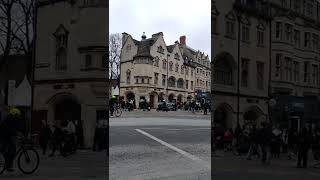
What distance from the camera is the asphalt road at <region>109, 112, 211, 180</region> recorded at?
2822 millimetres

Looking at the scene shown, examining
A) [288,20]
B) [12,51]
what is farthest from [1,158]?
[288,20]

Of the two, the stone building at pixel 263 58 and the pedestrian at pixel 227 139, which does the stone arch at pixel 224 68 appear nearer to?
the stone building at pixel 263 58

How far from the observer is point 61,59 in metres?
2.94

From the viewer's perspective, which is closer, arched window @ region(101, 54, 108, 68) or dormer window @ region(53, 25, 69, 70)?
arched window @ region(101, 54, 108, 68)

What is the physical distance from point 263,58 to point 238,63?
845mm

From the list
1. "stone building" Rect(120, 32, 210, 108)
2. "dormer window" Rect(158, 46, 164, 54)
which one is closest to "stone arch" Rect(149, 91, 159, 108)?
"stone building" Rect(120, 32, 210, 108)

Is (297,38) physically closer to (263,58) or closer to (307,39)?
(307,39)

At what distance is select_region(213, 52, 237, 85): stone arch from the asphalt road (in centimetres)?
24

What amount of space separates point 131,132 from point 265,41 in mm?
1488

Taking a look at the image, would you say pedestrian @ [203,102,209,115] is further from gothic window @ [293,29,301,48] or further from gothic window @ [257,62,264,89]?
gothic window @ [293,29,301,48]

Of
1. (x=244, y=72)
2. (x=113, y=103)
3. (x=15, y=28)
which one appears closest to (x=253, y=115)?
(x=244, y=72)

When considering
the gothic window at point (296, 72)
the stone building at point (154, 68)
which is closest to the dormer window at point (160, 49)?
the stone building at point (154, 68)

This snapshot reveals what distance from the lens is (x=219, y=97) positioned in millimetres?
2893

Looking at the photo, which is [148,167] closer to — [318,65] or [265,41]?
[265,41]
